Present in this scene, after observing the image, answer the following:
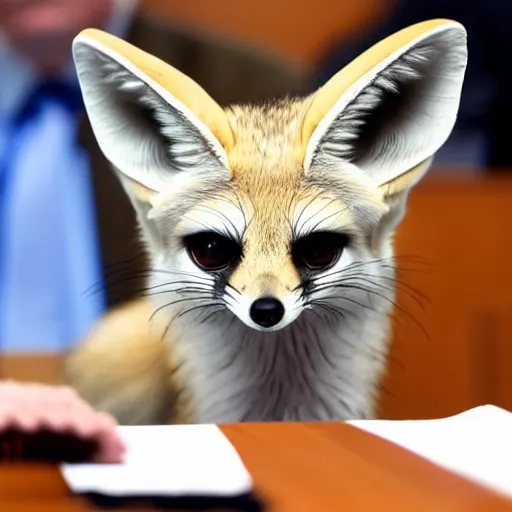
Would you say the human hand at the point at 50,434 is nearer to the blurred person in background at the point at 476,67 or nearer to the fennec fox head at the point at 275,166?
the fennec fox head at the point at 275,166

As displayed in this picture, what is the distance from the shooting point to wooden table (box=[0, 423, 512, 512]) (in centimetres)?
27

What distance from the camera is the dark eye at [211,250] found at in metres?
0.33

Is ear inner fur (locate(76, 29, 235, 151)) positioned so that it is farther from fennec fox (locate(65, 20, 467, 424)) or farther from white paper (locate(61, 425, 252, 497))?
white paper (locate(61, 425, 252, 497))

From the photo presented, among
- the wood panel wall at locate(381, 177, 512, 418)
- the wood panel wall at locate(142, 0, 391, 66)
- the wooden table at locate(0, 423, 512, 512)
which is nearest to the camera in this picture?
the wooden table at locate(0, 423, 512, 512)

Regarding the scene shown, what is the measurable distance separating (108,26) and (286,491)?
0.85 ft

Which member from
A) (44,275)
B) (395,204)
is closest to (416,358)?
(395,204)

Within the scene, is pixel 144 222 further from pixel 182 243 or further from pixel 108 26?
pixel 108 26

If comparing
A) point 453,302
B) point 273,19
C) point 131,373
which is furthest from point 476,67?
point 273,19

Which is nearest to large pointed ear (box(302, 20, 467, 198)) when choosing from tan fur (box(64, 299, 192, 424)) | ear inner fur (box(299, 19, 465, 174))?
ear inner fur (box(299, 19, 465, 174))

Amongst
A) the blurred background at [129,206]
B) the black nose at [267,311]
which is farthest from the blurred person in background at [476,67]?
the black nose at [267,311]

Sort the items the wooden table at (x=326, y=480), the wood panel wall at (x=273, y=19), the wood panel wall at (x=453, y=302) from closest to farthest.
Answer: the wooden table at (x=326, y=480) → the wood panel wall at (x=453, y=302) → the wood panel wall at (x=273, y=19)

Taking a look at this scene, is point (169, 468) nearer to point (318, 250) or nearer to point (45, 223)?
point (318, 250)

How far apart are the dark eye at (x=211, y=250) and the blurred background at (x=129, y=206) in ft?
0.13

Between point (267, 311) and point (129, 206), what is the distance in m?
0.09
